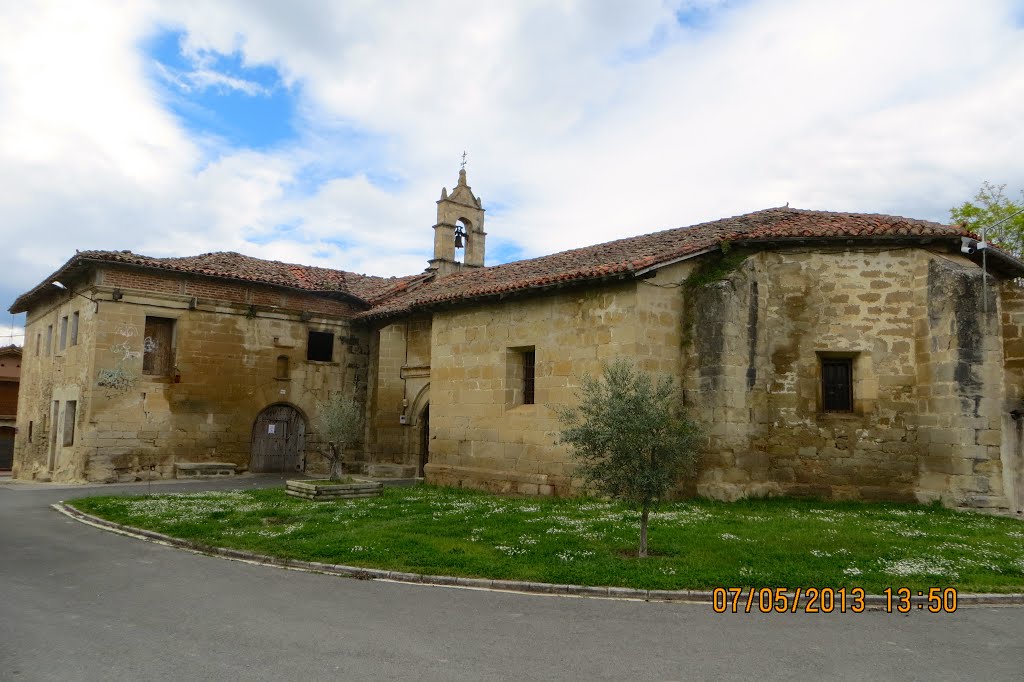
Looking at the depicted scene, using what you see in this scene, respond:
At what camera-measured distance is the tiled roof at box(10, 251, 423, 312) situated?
21141mm

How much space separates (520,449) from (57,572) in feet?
32.3

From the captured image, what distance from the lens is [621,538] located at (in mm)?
10836

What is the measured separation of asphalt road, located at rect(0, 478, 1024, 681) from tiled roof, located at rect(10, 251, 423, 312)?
14.0 m

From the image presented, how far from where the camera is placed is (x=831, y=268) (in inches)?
610

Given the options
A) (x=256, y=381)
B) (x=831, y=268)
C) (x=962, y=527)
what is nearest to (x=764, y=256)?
(x=831, y=268)

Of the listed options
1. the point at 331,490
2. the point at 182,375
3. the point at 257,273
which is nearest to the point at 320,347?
the point at 257,273

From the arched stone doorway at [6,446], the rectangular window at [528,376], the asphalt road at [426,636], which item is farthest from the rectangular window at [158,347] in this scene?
the arched stone doorway at [6,446]

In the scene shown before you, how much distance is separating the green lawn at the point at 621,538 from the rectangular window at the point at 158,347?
685 centimetres

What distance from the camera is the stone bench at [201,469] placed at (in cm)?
2136

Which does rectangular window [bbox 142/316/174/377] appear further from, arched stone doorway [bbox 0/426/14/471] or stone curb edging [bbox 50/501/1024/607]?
arched stone doorway [bbox 0/426/14/471]

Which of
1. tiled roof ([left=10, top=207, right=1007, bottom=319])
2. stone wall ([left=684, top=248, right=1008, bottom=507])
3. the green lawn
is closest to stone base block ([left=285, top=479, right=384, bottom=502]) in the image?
the green lawn

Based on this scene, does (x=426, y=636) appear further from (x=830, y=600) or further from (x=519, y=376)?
(x=519, y=376)

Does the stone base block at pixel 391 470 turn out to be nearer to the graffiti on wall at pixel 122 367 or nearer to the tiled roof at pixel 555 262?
the tiled roof at pixel 555 262

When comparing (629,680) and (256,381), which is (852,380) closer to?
(629,680)
